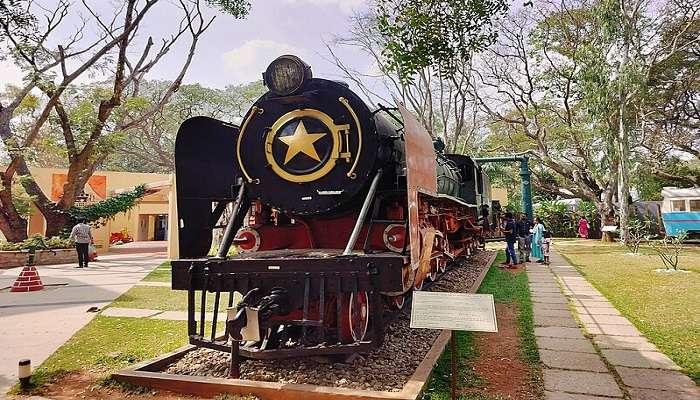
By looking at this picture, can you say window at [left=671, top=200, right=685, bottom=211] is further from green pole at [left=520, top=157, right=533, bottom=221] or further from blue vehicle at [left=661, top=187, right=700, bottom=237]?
green pole at [left=520, top=157, right=533, bottom=221]

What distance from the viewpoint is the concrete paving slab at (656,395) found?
3262 mm

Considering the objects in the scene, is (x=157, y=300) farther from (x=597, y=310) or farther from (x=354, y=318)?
(x=597, y=310)

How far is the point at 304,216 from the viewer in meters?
4.50

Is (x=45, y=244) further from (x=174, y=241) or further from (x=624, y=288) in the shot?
(x=624, y=288)

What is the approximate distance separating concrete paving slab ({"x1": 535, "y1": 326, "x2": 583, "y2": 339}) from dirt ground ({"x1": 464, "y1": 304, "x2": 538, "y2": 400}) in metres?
0.27

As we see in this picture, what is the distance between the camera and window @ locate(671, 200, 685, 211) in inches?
857

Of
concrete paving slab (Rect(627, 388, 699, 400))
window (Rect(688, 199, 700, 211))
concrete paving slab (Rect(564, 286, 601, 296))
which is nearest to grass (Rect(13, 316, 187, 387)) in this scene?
concrete paving slab (Rect(627, 388, 699, 400))

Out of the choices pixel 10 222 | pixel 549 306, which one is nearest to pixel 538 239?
pixel 549 306

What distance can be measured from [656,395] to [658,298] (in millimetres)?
4339

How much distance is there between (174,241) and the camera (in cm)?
1464

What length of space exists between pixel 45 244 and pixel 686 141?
2916 centimetres

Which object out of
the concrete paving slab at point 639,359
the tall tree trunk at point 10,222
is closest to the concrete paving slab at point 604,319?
the concrete paving slab at point 639,359

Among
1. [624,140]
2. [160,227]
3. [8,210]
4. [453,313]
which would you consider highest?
[624,140]

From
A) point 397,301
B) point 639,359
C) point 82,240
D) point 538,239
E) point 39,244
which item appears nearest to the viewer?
point 639,359
